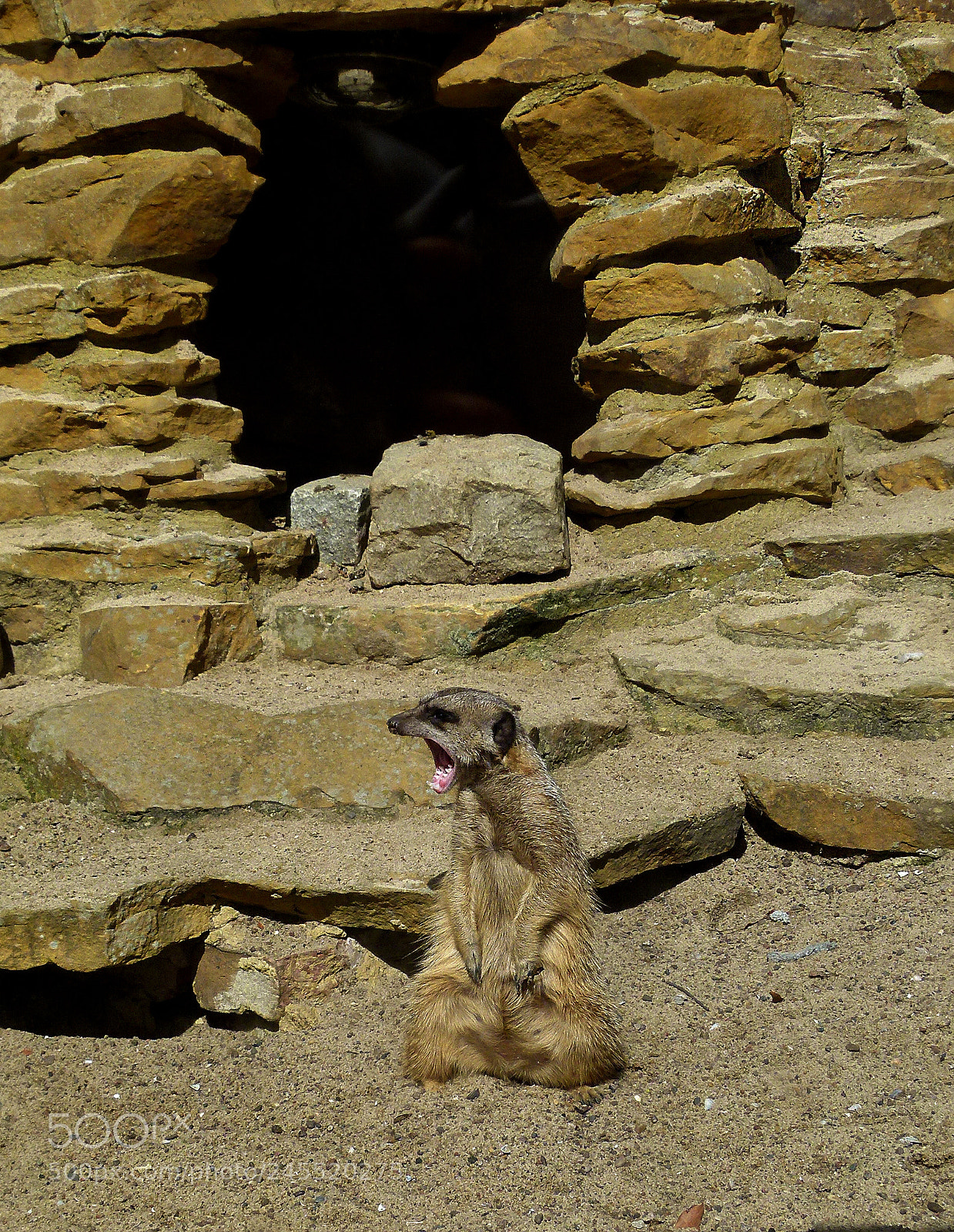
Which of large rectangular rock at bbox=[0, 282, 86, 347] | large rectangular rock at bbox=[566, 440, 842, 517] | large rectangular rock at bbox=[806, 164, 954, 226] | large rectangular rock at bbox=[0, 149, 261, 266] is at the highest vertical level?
large rectangular rock at bbox=[806, 164, 954, 226]

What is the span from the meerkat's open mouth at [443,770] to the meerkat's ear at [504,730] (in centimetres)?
13

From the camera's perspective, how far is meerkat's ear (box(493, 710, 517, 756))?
259 centimetres

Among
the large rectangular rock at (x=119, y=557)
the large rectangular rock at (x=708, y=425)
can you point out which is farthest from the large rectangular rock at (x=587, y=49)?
the large rectangular rock at (x=119, y=557)

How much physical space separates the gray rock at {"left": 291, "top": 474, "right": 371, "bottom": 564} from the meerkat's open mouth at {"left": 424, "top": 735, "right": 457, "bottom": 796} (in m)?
1.52

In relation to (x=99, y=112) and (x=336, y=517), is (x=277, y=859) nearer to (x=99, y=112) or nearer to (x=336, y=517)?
(x=336, y=517)

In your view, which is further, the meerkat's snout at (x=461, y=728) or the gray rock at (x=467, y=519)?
the gray rock at (x=467, y=519)

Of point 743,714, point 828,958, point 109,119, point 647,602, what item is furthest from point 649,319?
point 828,958

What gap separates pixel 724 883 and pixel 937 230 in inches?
103

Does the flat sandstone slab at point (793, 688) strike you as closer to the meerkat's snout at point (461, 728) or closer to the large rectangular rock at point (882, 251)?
the meerkat's snout at point (461, 728)

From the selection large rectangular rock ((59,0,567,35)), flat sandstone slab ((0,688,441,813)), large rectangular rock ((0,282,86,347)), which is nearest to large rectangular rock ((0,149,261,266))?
large rectangular rock ((0,282,86,347))

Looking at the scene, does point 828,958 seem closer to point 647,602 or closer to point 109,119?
point 647,602

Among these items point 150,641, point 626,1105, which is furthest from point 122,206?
point 626,1105

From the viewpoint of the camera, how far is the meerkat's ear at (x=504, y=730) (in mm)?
2588

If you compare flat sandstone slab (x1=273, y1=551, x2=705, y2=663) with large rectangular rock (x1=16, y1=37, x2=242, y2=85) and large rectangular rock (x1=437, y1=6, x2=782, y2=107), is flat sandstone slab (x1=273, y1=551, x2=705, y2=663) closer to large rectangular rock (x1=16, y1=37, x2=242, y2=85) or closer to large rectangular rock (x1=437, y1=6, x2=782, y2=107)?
large rectangular rock (x1=437, y1=6, x2=782, y2=107)
